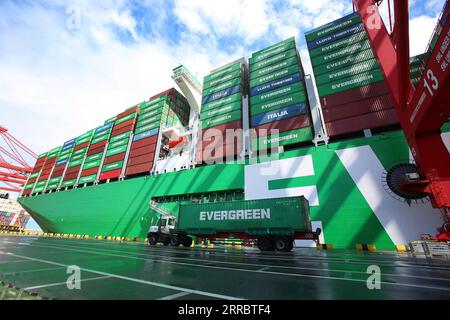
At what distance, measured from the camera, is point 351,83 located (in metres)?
25.7

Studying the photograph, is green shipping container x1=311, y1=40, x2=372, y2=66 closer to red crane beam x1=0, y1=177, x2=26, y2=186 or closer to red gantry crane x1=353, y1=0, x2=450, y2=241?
red gantry crane x1=353, y1=0, x2=450, y2=241

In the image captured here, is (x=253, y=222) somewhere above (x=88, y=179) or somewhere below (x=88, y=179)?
below

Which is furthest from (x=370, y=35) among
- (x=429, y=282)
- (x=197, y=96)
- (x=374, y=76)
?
(x=197, y=96)

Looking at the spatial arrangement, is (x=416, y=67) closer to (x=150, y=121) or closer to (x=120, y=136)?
(x=150, y=121)

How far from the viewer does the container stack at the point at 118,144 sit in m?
43.7

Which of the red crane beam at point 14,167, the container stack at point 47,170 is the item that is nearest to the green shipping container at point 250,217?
the container stack at point 47,170

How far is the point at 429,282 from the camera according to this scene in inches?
225

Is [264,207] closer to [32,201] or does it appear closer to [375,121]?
[375,121]

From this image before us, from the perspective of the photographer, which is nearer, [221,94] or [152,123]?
[221,94]

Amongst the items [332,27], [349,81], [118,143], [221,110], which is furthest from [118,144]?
[332,27]

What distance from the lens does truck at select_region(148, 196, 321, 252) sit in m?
15.9

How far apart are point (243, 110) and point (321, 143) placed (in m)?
13.8

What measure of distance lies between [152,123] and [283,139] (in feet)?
92.8

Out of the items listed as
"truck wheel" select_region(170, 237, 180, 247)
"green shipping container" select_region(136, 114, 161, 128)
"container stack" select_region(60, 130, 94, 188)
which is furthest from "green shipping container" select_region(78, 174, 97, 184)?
"truck wheel" select_region(170, 237, 180, 247)
